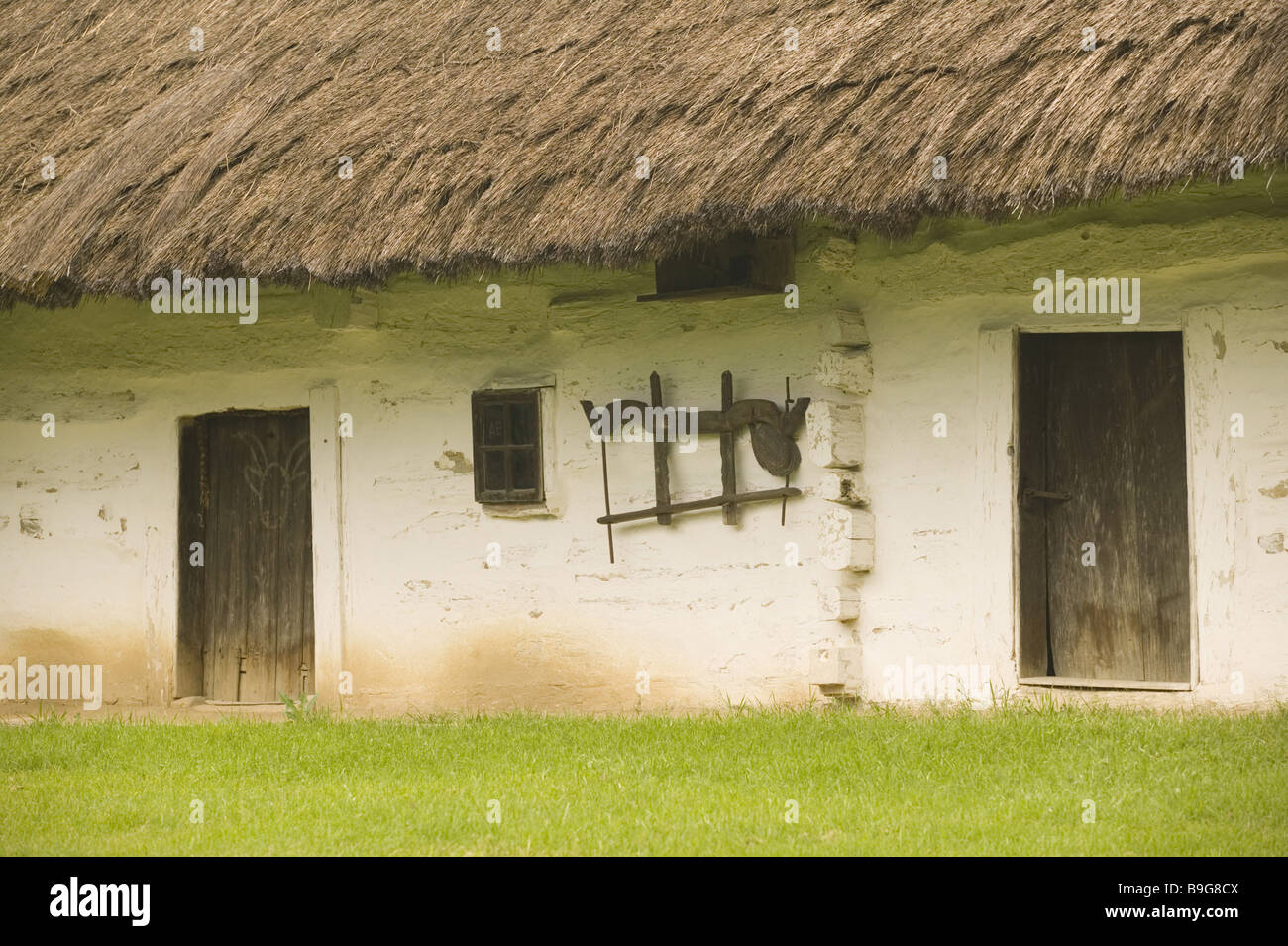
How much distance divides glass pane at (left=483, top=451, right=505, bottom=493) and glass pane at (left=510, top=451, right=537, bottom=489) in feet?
0.14

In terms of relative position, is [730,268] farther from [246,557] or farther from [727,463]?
[246,557]

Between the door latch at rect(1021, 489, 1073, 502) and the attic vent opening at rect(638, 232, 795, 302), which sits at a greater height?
the attic vent opening at rect(638, 232, 795, 302)

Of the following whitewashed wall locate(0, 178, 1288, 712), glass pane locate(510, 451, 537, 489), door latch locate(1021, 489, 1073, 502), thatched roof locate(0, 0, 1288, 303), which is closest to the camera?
thatched roof locate(0, 0, 1288, 303)

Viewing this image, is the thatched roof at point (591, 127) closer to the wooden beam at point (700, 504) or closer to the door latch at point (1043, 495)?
the wooden beam at point (700, 504)

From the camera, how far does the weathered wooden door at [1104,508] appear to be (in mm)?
6285

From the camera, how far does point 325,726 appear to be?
268 inches

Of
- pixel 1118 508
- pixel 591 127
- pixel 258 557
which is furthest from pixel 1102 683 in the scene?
pixel 258 557

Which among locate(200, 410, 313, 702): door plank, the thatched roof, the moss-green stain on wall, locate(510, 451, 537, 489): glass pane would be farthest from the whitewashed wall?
the thatched roof

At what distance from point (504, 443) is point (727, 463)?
1.08m

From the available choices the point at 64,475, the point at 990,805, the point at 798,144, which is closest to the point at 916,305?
the point at 798,144

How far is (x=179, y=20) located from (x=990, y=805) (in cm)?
650

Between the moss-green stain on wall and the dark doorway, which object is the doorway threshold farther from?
the dark doorway

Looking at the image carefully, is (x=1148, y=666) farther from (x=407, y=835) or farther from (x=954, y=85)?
(x=407, y=835)

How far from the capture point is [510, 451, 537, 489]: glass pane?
7.26 metres
